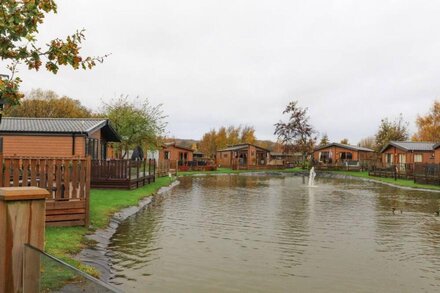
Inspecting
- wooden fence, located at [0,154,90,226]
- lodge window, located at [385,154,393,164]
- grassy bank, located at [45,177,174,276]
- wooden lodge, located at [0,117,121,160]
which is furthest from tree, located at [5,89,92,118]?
wooden fence, located at [0,154,90,226]

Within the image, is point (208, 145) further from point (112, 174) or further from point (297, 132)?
point (112, 174)

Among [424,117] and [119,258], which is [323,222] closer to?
[119,258]

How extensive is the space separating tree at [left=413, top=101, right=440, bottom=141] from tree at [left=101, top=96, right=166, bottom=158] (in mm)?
50564

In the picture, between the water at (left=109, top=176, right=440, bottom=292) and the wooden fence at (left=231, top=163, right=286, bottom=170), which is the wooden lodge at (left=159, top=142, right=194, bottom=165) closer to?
the wooden fence at (left=231, top=163, right=286, bottom=170)

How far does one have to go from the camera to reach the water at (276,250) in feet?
27.4

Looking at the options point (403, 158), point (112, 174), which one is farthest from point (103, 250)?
point (403, 158)

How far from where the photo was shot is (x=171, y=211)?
17.9m

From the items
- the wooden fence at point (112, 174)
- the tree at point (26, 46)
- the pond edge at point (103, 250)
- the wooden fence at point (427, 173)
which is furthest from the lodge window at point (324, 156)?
the tree at point (26, 46)

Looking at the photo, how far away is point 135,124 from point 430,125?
185 ft

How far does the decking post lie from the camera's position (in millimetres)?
4340

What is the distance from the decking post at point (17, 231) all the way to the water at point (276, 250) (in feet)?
11.7

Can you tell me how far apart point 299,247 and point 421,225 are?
257 inches

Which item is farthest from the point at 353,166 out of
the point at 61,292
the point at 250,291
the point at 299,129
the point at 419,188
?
the point at 61,292

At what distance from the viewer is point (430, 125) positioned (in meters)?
72.4
